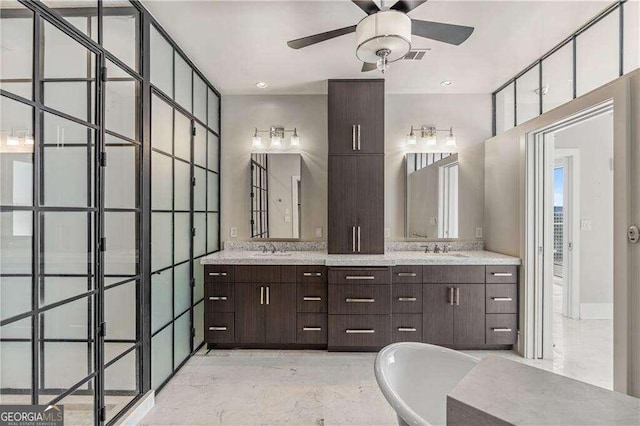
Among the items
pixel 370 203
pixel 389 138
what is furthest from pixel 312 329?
pixel 389 138

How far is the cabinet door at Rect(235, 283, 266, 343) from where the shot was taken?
3246 mm

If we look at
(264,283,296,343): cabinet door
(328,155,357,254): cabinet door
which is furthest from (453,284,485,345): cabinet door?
(264,283,296,343): cabinet door

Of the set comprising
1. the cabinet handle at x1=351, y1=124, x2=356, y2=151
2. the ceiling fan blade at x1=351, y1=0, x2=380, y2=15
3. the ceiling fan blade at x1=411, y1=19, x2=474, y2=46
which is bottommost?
the cabinet handle at x1=351, y1=124, x2=356, y2=151

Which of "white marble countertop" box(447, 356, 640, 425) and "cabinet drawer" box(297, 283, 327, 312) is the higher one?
"white marble countertop" box(447, 356, 640, 425)

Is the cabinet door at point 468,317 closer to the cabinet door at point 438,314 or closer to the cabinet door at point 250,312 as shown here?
the cabinet door at point 438,314

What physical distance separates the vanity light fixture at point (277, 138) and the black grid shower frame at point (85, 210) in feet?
5.98

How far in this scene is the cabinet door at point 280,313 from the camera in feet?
10.6

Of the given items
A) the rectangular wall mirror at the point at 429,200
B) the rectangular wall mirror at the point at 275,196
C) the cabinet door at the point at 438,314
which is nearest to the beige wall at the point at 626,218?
the cabinet door at the point at 438,314

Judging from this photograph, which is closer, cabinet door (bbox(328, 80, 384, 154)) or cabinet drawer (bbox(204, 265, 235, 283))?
cabinet drawer (bbox(204, 265, 235, 283))

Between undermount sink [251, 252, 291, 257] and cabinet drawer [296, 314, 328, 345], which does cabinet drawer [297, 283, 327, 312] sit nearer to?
cabinet drawer [296, 314, 328, 345]

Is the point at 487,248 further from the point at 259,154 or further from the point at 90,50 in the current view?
the point at 90,50

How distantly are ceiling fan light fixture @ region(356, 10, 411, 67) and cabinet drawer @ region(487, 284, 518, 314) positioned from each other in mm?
2495

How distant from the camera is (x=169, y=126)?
2670 mm

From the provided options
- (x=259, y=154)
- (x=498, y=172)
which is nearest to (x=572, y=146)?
(x=498, y=172)
